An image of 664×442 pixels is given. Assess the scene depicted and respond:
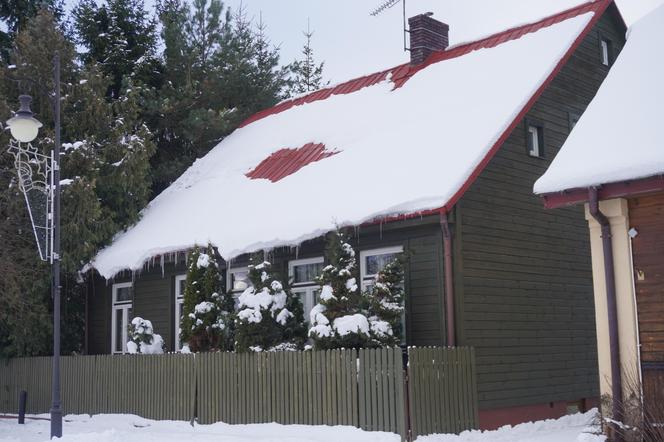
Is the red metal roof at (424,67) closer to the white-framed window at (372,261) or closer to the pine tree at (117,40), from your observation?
the white-framed window at (372,261)

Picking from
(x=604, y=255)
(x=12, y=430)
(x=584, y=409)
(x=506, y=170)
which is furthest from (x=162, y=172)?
(x=604, y=255)

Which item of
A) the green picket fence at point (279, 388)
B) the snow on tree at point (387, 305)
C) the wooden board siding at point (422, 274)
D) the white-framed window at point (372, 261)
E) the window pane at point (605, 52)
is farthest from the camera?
the window pane at point (605, 52)

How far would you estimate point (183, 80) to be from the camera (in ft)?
92.3

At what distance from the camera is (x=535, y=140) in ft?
55.9

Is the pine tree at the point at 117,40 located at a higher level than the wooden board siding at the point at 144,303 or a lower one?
higher

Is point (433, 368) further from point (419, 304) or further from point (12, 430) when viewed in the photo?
point (12, 430)

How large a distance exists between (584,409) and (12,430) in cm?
1139

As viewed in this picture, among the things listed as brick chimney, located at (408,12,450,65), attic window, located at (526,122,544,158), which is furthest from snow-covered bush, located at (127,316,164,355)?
brick chimney, located at (408,12,450,65)

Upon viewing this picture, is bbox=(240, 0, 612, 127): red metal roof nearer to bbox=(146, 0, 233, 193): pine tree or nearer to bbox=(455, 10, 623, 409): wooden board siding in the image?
bbox=(455, 10, 623, 409): wooden board siding

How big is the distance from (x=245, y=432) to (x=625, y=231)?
701cm

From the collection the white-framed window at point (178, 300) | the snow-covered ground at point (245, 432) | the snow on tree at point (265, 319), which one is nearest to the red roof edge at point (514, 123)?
the snow on tree at point (265, 319)

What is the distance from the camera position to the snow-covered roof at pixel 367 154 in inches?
598

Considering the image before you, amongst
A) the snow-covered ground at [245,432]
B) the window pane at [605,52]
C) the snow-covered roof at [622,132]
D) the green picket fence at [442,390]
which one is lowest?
the snow-covered ground at [245,432]

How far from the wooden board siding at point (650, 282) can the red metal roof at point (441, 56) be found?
8636mm
